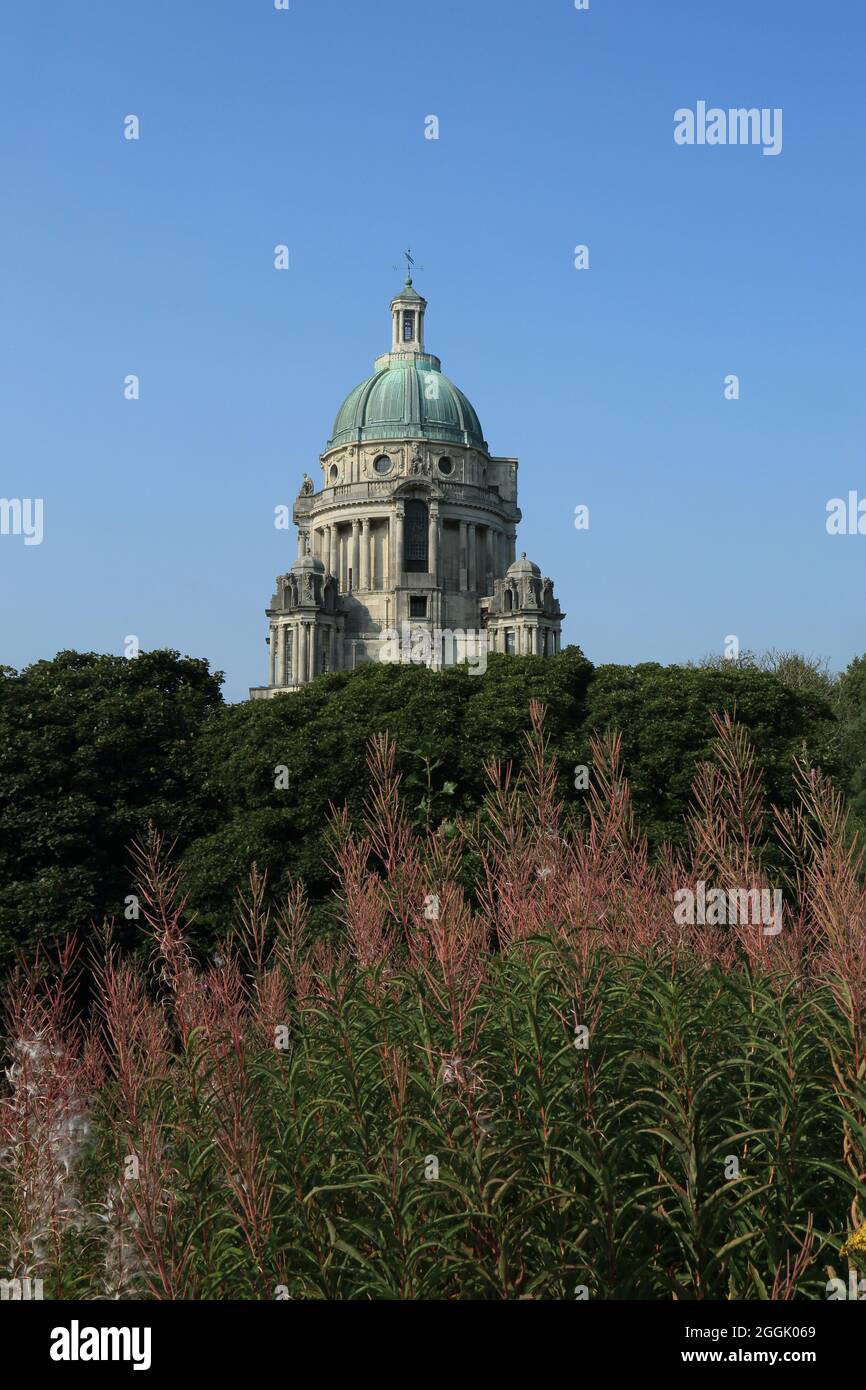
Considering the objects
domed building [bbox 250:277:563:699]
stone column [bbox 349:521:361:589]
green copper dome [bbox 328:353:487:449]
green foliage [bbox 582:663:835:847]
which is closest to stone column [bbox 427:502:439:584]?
domed building [bbox 250:277:563:699]

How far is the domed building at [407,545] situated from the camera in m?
83.8

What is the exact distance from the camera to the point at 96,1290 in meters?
7.38

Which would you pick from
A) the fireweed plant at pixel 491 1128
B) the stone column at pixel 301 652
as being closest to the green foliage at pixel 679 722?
the fireweed plant at pixel 491 1128

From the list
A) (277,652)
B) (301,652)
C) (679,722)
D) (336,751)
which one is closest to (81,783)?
(336,751)

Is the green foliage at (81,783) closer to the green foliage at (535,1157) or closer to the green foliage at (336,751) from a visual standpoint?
the green foliage at (336,751)

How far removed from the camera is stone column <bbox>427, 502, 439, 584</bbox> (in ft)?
286

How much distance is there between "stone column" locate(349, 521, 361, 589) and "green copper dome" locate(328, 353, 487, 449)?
7.16 meters

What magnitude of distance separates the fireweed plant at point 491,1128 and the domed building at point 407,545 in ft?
240

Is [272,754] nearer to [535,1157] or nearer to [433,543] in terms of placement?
[535,1157]

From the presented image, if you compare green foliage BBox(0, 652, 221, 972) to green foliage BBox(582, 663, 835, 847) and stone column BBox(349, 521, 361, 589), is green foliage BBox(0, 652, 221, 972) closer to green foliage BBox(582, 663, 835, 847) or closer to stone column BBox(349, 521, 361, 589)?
green foliage BBox(582, 663, 835, 847)
